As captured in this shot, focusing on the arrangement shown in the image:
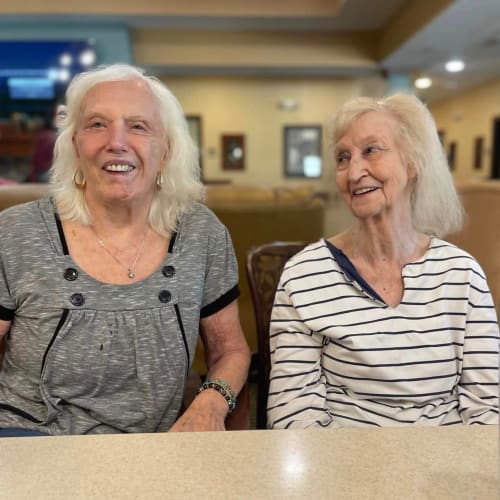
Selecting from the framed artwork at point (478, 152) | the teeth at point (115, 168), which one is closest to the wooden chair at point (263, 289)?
the teeth at point (115, 168)

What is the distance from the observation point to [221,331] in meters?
1.32

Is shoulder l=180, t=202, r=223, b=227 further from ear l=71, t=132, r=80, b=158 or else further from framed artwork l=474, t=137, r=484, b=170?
framed artwork l=474, t=137, r=484, b=170

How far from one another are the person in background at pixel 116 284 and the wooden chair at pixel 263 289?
4.9 inches

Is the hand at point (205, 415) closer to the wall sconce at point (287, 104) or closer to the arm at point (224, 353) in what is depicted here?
the arm at point (224, 353)

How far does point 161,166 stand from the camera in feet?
4.42

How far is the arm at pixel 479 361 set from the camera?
1.13 metres

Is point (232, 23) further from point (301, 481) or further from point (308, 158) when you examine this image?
point (301, 481)

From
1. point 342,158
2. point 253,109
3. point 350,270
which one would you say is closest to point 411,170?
point 342,158

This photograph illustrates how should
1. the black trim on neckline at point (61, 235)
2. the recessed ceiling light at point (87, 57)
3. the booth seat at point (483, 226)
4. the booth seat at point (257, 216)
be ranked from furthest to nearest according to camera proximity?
1. the recessed ceiling light at point (87, 57)
2. the booth seat at point (257, 216)
3. the booth seat at point (483, 226)
4. the black trim on neckline at point (61, 235)

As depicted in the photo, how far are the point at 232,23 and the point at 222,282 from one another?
5.50m

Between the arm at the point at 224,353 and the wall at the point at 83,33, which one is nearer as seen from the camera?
the arm at the point at 224,353

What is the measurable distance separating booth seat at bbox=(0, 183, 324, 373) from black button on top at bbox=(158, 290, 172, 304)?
112 cm

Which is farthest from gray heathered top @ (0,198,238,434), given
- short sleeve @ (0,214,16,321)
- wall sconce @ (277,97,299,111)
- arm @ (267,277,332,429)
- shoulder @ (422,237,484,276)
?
wall sconce @ (277,97,299,111)

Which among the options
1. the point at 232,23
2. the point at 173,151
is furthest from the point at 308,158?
the point at 173,151
